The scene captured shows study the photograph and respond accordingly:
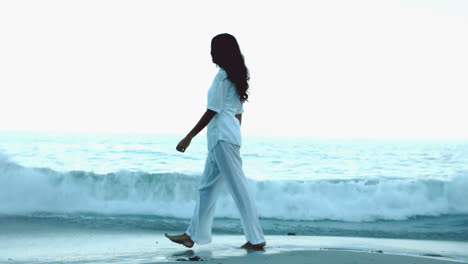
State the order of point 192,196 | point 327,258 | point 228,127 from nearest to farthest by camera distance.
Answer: point 327,258 < point 228,127 < point 192,196

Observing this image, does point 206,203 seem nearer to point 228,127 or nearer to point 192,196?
point 228,127

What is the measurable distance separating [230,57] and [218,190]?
1.11m

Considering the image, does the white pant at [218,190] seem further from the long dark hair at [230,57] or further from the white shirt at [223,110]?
the long dark hair at [230,57]

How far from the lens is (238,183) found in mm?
3988

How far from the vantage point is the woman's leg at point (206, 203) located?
13.4ft

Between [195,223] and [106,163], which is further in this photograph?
[106,163]

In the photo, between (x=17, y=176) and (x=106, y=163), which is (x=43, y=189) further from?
(x=106, y=163)

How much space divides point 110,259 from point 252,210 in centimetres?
118

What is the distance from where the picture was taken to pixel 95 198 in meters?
7.65

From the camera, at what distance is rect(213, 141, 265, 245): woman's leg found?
3.92m

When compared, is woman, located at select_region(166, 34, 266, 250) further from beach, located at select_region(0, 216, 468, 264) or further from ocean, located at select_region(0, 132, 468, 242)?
ocean, located at select_region(0, 132, 468, 242)

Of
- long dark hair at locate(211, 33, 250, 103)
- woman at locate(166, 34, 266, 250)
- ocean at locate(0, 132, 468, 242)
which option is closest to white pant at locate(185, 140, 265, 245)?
woman at locate(166, 34, 266, 250)

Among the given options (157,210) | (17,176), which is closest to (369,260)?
(157,210)

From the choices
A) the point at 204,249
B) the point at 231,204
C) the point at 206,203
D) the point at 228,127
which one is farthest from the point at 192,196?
the point at 228,127
